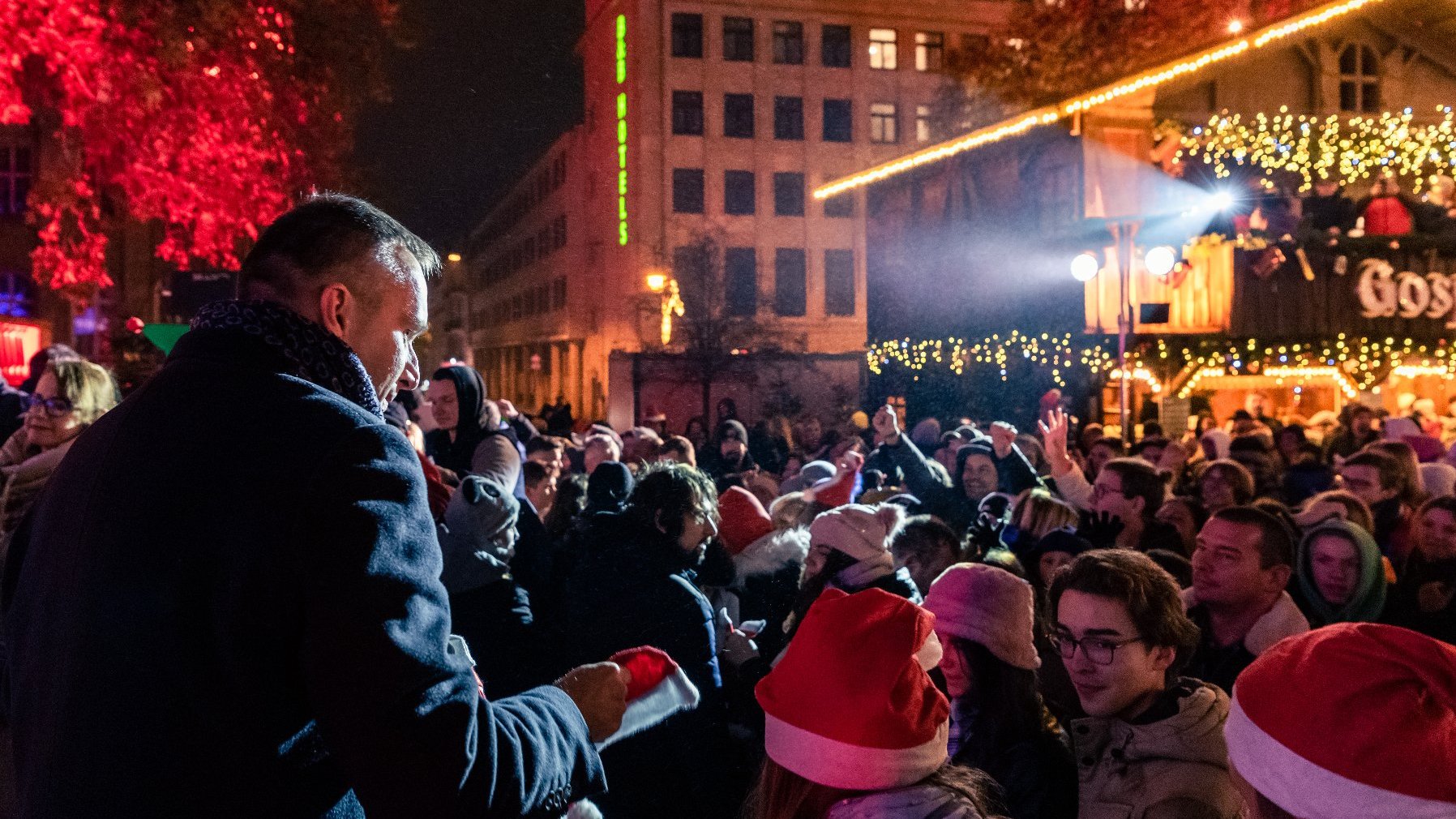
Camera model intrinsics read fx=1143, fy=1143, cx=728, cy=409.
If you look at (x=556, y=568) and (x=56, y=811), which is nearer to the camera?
(x=56, y=811)

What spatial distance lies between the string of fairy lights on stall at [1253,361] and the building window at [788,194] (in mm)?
25915

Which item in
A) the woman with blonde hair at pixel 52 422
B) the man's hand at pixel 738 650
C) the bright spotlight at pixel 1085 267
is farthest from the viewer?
the bright spotlight at pixel 1085 267

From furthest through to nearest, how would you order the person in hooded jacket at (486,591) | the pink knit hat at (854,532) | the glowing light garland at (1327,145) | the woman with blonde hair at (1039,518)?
the glowing light garland at (1327,145) → the woman with blonde hair at (1039,518) → the person in hooded jacket at (486,591) → the pink knit hat at (854,532)

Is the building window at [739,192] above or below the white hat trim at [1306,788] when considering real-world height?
above

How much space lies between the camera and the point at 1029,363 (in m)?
23.6

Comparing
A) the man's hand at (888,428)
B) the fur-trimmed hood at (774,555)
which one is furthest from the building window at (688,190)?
the fur-trimmed hood at (774,555)

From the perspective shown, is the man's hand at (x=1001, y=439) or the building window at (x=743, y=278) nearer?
the man's hand at (x=1001, y=439)

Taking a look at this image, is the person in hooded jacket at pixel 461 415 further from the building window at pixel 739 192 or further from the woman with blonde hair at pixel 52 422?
the building window at pixel 739 192

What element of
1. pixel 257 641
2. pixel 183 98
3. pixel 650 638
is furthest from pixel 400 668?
pixel 183 98

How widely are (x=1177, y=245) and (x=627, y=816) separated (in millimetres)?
19188

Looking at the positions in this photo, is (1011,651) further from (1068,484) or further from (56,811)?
(1068,484)

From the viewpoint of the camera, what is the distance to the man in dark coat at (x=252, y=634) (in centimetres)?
174

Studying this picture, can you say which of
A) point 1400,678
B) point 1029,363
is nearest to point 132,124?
point 1400,678

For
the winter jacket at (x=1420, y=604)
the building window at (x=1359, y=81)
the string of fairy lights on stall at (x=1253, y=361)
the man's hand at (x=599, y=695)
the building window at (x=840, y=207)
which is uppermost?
the building window at (x=840, y=207)
